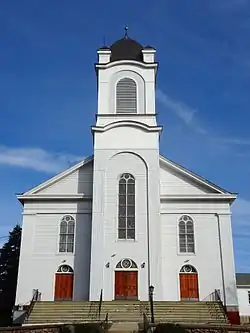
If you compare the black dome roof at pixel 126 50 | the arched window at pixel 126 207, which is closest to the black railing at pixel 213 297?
the arched window at pixel 126 207

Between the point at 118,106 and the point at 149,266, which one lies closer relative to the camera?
the point at 149,266

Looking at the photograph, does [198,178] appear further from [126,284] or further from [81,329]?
[81,329]

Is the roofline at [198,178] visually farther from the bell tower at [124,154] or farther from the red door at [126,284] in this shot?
the red door at [126,284]

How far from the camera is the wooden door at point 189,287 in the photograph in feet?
85.7

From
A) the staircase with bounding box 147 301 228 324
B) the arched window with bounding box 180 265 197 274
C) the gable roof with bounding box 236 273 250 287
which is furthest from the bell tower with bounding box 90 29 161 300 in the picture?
the gable roof with bounding box 236 273 250 287

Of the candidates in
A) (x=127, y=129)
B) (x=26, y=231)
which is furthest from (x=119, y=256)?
(x=127, y=129)

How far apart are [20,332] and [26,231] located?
13.5m

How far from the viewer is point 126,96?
30.9 metres

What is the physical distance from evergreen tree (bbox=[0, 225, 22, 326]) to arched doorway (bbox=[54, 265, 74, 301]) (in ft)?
27.0

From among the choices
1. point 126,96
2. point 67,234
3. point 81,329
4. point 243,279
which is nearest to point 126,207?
point 67,234

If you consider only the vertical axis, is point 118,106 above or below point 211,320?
above

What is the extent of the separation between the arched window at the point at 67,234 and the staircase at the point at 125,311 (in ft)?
12.7

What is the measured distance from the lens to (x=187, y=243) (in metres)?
27.4

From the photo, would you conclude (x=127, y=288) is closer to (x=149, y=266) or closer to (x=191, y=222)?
(x=149, y=266)
